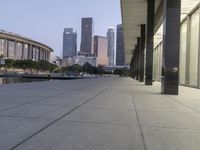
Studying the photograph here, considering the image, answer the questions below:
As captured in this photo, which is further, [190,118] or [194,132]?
[190,118]

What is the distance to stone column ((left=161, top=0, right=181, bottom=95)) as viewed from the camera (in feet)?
65.5

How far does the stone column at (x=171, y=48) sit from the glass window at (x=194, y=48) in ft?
45.2

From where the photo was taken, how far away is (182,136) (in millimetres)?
7133

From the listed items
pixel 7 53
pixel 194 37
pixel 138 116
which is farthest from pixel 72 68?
pixel 138 116

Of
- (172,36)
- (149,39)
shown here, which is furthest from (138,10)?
(172,36)

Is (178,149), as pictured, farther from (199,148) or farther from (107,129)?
(107,129)

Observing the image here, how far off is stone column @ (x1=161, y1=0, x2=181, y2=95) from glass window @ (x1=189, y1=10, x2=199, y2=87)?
45.2 ft

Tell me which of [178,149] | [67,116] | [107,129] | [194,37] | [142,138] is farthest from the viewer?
[194,37]

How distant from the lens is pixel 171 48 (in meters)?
20.1

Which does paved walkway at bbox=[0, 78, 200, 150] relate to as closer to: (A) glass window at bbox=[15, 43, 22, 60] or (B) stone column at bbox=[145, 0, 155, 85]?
(B) stone column at bbox=[145, 0, 155, 85]

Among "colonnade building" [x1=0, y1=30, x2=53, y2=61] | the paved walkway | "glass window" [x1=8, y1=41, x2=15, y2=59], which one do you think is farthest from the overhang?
"glass window" [x1=8, y1=41, x2=15, y2=59]

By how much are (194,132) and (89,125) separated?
2207mm

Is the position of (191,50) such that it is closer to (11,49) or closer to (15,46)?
(11,49)

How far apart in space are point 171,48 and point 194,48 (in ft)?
49.9
